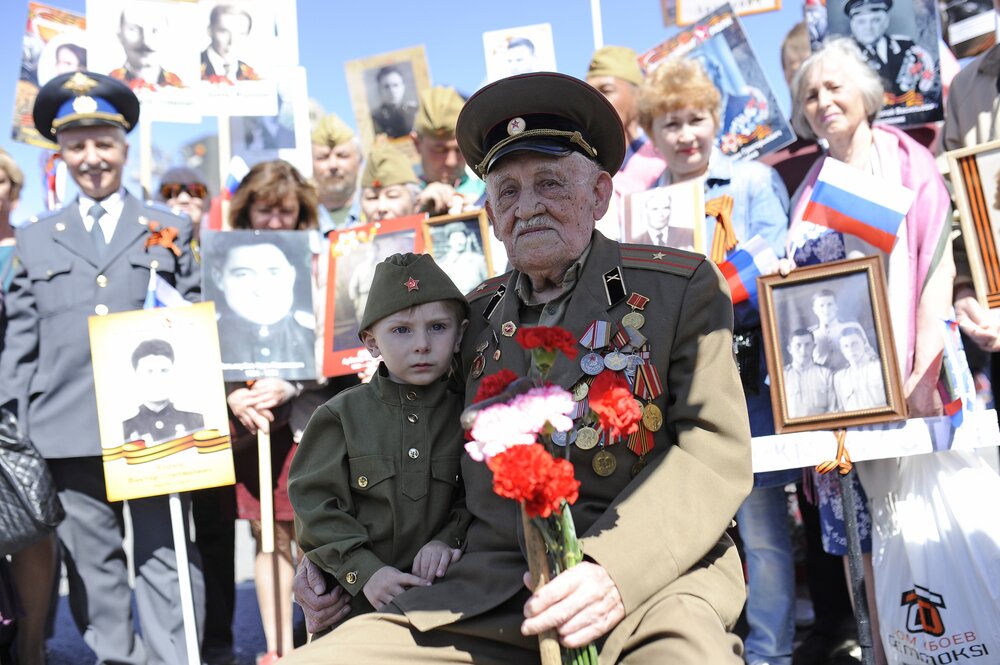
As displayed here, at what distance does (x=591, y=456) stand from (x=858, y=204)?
1892 mm

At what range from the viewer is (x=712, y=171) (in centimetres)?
452

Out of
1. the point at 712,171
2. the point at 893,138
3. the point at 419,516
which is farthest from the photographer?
the point at 712,171

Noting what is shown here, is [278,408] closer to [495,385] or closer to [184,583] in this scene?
[184,583]

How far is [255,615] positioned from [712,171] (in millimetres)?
4247

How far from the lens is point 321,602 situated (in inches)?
103

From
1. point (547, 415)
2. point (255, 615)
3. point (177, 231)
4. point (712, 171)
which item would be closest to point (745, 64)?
point (712, 171)

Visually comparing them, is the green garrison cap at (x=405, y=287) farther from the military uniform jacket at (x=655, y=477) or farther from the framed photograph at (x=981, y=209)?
the framed photograph at (x=981, y=209)

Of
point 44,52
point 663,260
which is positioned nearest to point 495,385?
point 663,260

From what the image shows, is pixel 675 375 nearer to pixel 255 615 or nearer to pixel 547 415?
pixel 547 415

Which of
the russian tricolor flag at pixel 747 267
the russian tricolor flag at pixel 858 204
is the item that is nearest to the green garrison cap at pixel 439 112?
the russian tricolor flag at pixel 747 267

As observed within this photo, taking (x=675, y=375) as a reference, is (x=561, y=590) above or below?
below

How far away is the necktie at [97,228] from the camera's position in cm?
487

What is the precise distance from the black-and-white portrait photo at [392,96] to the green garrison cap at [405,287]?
4.85 meters

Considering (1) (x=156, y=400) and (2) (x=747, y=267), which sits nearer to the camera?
(2) (x=747, y=267)
